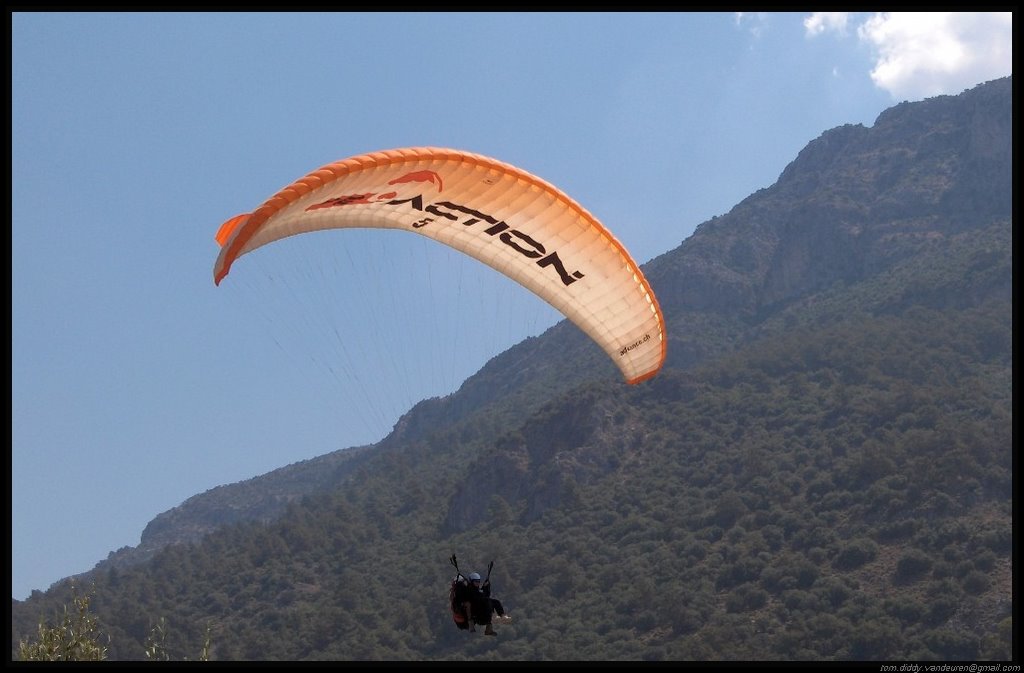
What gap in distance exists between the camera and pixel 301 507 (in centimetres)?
11694

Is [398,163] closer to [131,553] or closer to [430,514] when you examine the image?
[430,514]

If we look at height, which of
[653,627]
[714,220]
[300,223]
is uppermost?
[714,220]

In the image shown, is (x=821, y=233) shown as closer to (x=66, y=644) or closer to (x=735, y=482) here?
(x=735, y=482)

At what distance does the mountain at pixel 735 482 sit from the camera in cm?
6512

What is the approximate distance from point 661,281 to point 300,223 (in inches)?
4538

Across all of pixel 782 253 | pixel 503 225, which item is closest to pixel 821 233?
pixel 782 253

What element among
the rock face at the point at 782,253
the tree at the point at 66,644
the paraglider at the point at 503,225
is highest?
the rock face at the point at 782,253

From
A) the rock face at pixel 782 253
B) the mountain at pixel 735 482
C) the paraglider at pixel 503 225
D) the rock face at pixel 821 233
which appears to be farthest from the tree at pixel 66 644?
the rock face at pixel 782 253

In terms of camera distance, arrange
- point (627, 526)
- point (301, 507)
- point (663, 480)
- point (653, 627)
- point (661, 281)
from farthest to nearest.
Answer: point (661, 281), point (301, 507), point (663, 480), point (627, 526), point (653, 627)

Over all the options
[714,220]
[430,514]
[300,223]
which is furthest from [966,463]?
[714,220]

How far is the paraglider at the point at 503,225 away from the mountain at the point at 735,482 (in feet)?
122

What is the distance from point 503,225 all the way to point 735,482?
63895mm

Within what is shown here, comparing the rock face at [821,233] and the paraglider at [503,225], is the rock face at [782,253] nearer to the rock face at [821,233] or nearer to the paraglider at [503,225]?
the rock face at [821,233]

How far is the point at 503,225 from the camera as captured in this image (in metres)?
22.0
